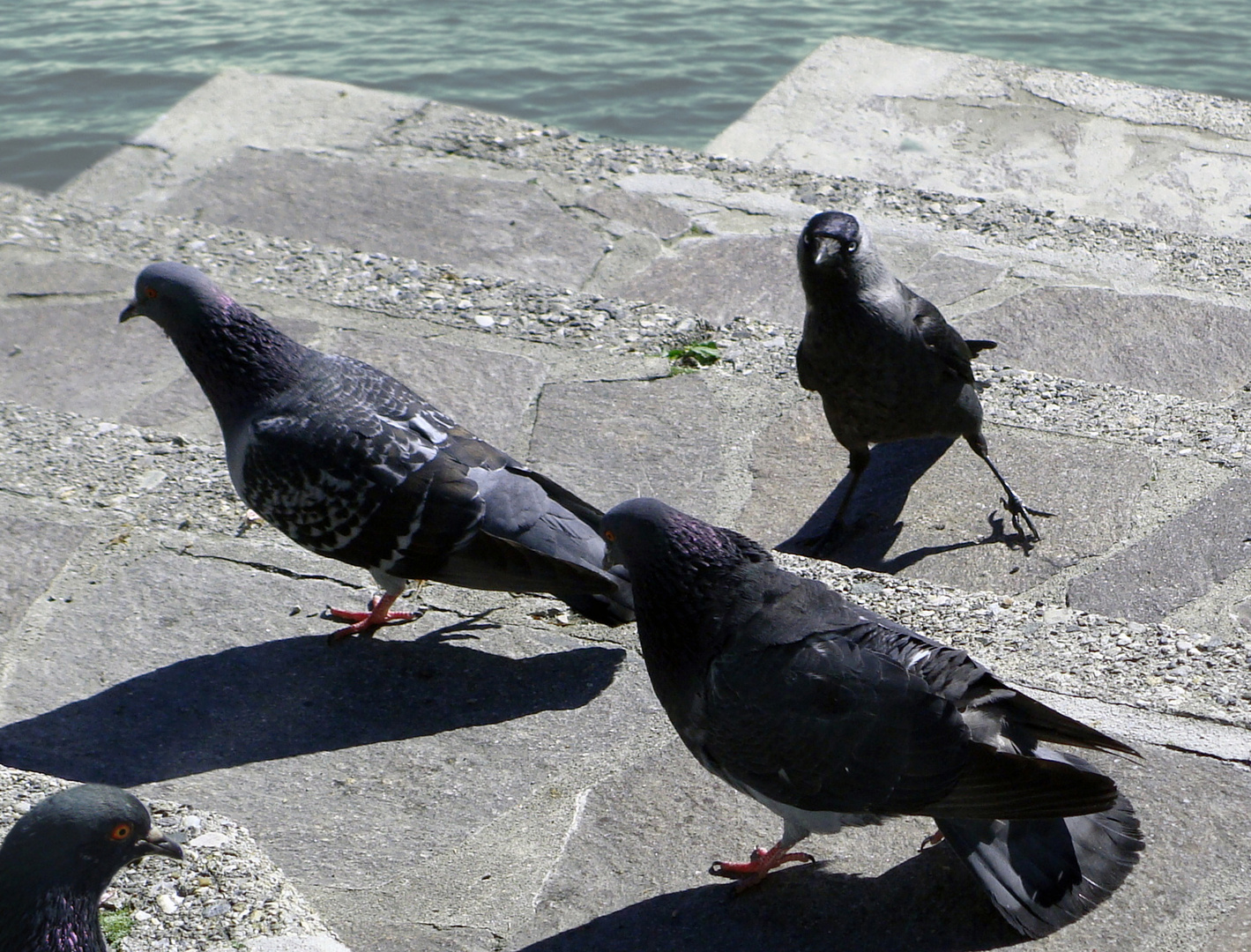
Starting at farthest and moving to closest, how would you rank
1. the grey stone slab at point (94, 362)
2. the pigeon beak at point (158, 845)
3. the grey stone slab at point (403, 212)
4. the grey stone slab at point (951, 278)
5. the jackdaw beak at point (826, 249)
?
the grey stone slab at point (403, 212)
the grey stone slab at point (951, 278)
the grey stone slab at point (94, 362)
the jackdaw beak at point (826, 249)
the pigeon beak at point (158, 845)

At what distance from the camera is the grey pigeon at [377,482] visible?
3396 mm

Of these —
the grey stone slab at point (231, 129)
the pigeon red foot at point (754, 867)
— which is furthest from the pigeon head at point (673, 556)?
the grey stone slab at point (231, 129)

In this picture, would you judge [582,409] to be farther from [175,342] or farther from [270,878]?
[270,878]

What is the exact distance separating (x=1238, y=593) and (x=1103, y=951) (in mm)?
1206

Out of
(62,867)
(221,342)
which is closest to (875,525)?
(221,342)

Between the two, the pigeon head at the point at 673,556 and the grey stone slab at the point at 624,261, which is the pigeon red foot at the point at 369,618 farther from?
the grey stone slab at the point at 624,261

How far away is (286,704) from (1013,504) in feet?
6.57

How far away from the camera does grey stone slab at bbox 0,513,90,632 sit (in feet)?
11.4

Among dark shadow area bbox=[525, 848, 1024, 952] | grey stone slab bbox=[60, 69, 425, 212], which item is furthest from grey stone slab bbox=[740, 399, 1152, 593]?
grey stone slab bbox=[60, 69, 425, 212]

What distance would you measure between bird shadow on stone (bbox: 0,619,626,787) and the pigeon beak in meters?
0.57

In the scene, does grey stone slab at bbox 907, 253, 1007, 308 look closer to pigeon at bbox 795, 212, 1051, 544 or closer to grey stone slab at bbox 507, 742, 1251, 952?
pigeon at bbox 795, 212, 1051, 544

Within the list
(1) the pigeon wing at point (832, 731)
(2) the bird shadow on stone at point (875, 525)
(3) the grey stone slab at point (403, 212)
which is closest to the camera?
(1) the pigeon wing at point (832, 731)

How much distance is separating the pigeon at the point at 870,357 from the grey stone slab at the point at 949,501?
0.33ft

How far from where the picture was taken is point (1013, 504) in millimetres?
3697
